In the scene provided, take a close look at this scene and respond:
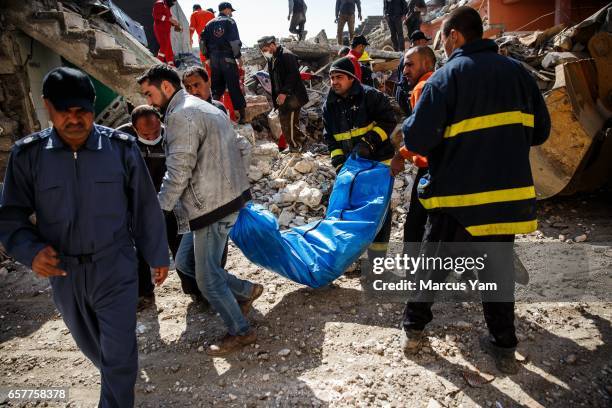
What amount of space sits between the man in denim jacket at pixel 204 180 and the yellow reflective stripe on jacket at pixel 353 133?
4.03ft

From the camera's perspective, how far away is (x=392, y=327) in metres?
2.82

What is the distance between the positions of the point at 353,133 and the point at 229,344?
2064 mm

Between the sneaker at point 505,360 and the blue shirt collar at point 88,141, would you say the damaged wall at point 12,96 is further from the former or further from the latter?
the sneaker at point 505,360

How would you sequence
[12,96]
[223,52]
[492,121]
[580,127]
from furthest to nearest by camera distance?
[223,52]
[12,96]
[580,127]
[492,121]

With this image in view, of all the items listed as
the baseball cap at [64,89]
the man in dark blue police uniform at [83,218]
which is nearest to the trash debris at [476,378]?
→ the man in dark blue police uniform at [83,218]

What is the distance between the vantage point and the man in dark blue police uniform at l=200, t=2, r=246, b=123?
20.5 feet

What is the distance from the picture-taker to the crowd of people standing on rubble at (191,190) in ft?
5.77

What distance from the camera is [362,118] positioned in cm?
338

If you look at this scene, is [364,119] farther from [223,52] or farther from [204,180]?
[223,52]

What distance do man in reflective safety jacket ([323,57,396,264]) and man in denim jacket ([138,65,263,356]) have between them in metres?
1.24

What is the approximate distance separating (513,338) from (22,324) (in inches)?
151

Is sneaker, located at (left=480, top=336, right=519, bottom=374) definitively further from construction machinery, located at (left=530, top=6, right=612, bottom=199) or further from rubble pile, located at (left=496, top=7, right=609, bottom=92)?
rubble pile, located at (left=496, top=7, right=609, bottom=92)

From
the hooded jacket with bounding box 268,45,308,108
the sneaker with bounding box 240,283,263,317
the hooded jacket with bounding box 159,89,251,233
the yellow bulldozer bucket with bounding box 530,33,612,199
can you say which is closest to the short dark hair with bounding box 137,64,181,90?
the hooded jacket with bounding box 159,89,251,233

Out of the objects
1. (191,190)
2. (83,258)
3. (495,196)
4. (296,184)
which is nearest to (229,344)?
(191,190)
